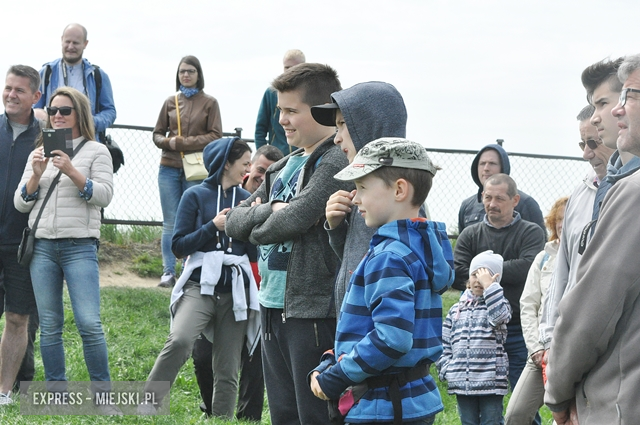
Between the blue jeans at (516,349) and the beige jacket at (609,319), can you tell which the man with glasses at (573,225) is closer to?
the beige jacket at (609,319)

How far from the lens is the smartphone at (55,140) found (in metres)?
6.34

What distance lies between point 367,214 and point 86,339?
12.1ft

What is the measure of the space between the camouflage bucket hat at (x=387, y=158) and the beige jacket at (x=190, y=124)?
635 centimetres

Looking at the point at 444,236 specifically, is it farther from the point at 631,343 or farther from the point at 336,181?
the point at 631,343

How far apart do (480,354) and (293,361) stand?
8.14ft

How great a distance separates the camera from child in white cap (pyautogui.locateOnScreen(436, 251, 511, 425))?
19.9 ft

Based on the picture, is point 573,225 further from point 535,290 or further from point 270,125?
point 270,125

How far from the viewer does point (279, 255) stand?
421cm

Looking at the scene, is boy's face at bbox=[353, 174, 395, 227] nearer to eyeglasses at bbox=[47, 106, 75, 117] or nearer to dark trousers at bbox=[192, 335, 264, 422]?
dark trousers at bbox=[192, 335, 264, 422]

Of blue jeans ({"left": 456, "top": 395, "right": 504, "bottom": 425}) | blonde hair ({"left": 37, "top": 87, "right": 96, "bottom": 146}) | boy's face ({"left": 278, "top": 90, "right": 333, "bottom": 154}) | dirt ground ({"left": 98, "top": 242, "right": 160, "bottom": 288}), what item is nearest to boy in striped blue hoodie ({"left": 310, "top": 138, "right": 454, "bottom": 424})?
boy's face ({"left": 278, "top": 90, "right": 333, "bottom": 154})

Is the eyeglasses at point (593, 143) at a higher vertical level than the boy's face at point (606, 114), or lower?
lower

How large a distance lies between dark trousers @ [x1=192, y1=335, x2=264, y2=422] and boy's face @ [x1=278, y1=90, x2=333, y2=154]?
3142 millimetres

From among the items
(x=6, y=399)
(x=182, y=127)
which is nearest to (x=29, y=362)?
(x=6, y=399)

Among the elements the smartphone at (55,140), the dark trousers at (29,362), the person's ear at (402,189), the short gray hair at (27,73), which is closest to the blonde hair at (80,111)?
the smartphone at (55,140)
